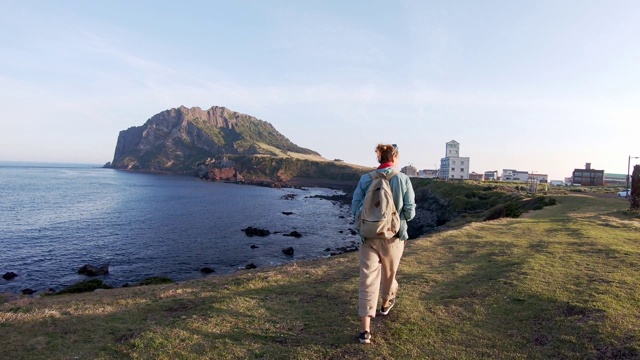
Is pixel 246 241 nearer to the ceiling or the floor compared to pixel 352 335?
nearer to the floor

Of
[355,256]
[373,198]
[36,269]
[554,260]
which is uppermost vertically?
[373,198]

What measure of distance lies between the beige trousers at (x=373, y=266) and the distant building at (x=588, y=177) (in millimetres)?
138228

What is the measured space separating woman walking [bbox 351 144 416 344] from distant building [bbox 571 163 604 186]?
138 meters

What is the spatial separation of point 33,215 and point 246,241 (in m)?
42.2

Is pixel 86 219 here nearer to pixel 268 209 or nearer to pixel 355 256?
pixel 268 209

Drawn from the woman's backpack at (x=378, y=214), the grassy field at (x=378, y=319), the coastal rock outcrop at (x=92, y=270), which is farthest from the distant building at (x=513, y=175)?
the woman's backpack at (x=378, y=214)

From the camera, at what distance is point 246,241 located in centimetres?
4691

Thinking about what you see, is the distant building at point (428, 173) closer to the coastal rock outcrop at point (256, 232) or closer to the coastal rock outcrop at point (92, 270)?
the coastal rock outcrop at point (256, 232)

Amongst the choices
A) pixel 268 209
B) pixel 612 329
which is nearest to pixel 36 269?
pixel 612 329

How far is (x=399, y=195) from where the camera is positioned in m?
6.90

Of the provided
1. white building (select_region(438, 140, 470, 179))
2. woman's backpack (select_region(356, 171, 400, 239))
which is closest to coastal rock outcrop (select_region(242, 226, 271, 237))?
woman's backpack (select_region(356, 171, 400, 239))

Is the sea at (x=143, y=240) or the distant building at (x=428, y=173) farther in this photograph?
the distant building at (x=428, y=173)

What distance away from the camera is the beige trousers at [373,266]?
669 centimetres

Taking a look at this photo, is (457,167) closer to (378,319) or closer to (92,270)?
(92,270)
